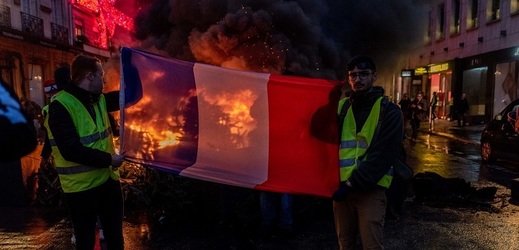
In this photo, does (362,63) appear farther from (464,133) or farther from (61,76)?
(464,133)

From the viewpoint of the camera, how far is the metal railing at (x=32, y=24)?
21375 mm

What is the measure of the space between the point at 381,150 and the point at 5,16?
21811mm

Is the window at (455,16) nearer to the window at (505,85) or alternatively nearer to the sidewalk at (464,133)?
the window at (505,85)

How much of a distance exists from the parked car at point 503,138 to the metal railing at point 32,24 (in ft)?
70.0

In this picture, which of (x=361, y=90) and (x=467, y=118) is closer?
(x=361, y=90)

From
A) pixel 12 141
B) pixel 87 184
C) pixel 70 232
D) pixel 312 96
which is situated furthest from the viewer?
pixel 70 232

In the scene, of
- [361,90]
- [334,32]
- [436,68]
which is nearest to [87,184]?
[361,90]

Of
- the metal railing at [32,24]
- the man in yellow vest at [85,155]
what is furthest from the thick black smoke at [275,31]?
the metal railing at [32,24]

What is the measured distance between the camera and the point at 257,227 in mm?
4867

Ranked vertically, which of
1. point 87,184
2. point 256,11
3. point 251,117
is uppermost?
point 256,11

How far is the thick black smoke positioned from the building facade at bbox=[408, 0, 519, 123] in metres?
11.6

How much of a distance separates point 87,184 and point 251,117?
1344 millimetres

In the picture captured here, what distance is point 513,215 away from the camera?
18.1 ft

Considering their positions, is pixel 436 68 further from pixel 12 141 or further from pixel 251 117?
pixel 12 141
